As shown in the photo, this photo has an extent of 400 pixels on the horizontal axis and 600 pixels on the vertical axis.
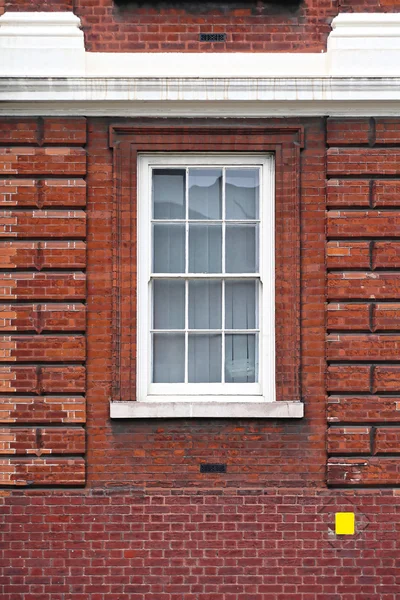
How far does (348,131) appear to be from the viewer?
7.79 meters

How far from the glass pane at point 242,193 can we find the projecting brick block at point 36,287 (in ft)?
5.29

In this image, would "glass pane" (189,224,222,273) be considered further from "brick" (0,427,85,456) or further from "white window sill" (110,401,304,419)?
"brick" (0,427,85,456)

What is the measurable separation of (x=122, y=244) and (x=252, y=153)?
1.51 meters

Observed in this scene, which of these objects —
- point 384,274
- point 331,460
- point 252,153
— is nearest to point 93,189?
point 252,153

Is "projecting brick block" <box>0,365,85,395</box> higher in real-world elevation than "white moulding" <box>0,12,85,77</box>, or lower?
lower

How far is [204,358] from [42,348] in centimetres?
153

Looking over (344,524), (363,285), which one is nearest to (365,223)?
(363,285)

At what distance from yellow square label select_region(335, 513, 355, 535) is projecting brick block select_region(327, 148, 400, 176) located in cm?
317

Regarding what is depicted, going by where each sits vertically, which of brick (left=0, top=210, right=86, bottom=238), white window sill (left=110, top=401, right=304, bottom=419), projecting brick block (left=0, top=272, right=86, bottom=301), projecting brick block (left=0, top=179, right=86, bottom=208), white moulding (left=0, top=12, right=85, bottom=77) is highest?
white moulding (left=0, top=12, right=85, bottom=77)

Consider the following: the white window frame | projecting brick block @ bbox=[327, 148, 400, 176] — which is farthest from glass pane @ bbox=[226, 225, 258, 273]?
projecting brick block @ bbox=[327, 148, 400, 176]

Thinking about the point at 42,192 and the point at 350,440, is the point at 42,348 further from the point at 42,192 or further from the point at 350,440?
the point at 350,440

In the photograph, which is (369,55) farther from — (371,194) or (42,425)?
(42,425)

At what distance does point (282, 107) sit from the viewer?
306 inches

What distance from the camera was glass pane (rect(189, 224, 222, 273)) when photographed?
314 inches
